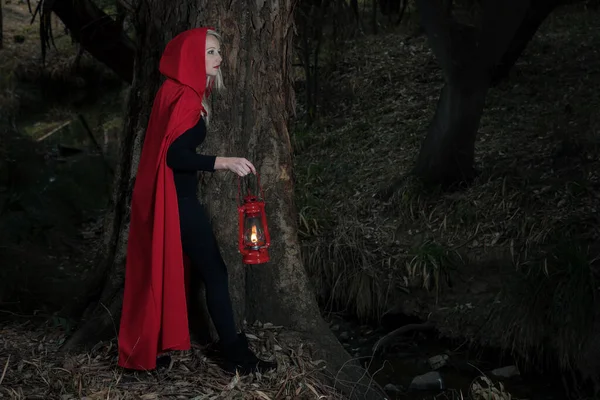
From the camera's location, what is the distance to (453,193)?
7.99 m

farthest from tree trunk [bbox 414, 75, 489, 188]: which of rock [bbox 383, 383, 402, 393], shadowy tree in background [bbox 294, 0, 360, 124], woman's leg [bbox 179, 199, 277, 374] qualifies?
woman's leg [bbox 179, 199, 277, 374]

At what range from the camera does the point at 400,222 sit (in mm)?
7918

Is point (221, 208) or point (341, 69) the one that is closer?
point (221, 208)

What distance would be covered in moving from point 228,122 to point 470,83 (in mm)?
3863

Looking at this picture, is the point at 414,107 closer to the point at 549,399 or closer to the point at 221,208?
the point at 549,399

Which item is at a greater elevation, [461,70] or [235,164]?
[461,70]

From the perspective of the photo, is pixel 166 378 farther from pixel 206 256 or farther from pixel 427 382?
pixel 427 382

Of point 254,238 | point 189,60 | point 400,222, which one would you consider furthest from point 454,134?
point 189,60

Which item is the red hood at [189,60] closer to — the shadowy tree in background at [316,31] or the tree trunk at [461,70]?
the tree trunk at [461,70]

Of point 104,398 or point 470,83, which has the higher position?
point 470,83

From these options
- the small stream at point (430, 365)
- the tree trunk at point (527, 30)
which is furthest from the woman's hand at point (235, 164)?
the tree trunk at point (527, 30)

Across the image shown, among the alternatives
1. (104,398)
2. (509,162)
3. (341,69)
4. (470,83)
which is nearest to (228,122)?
(104,398)

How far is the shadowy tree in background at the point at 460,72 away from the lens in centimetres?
766

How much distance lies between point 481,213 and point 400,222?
2.60 feet
